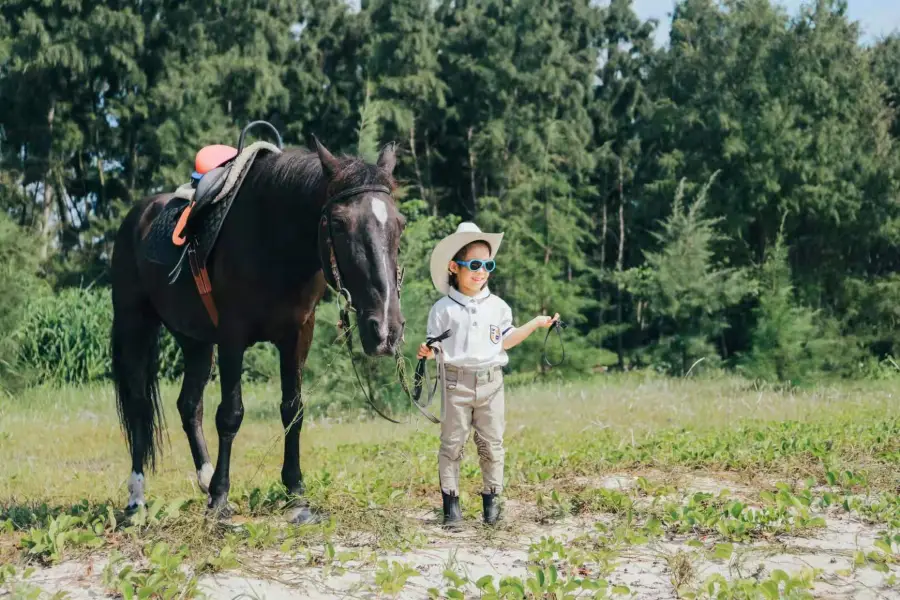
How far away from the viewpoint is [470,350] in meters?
4.73

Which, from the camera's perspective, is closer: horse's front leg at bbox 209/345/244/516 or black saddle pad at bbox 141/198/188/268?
horse's front leg at bbox 209/345/244/516

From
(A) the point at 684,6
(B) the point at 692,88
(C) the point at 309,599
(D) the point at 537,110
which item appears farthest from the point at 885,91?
(C) the point at 309,599

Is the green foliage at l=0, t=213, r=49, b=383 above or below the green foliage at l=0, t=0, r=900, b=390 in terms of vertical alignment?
below

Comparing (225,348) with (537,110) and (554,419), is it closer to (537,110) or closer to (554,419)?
(554,419)

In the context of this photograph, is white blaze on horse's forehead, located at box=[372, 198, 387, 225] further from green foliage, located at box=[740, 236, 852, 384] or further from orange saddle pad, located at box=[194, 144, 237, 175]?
green foliage, located at box=[740, 236, 852, 384]

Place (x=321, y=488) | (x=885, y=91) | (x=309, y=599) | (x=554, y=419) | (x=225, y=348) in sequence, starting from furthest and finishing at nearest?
1. (x=885, y=91)
2. (x=554, y=419)
3. (x=321, y=488)
4. (x=225, y=348)
5. (x=309, y=599)

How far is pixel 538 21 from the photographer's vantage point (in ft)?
89.8

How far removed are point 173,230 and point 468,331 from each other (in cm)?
203

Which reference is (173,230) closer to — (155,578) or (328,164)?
(328,164)

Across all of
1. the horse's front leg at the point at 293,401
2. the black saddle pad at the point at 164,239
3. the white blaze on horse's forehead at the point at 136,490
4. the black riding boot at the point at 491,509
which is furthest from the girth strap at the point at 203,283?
the black riding boot at the point at 491,509

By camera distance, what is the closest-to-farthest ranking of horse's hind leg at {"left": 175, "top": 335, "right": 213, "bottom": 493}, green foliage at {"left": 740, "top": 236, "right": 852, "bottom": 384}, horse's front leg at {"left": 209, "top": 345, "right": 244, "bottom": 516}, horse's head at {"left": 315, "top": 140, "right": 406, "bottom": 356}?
horse's head at {"left": 315, "top": 140, "right": 406, "bottom": 356}
horse's front leg at {"left": 209, "top": 345, "right": 244, "bottom": 516}
horse's hind leg at {"left": 175, "top": 335, "right": 213, "bottom": 493}
green foliage at {"left": 740, "top": 236, "right": 852, "bottom": 384}

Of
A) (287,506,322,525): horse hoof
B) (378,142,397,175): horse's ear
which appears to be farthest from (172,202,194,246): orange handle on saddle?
(287,506,322,525): horse hoof

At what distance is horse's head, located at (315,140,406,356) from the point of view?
157 inches

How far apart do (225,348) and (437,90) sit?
2338cm
